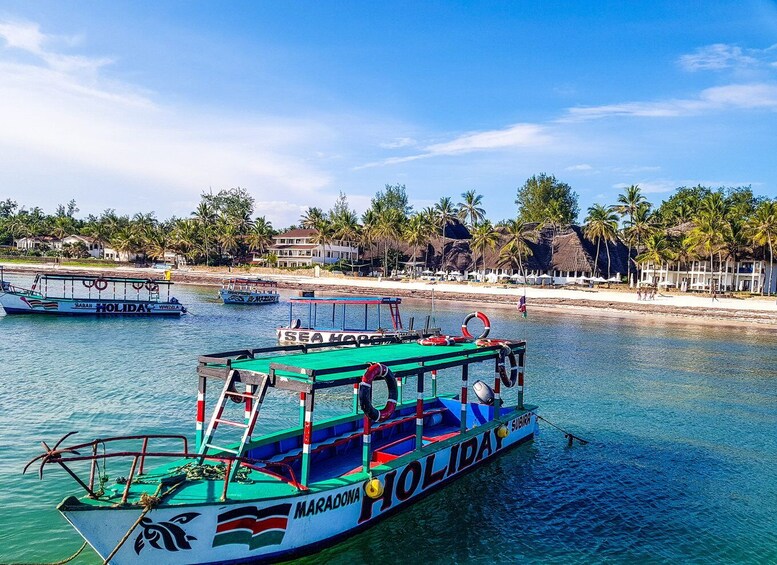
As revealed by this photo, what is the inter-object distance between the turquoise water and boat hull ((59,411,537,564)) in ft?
2.02

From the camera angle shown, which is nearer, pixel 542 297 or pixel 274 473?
pixel 274 473

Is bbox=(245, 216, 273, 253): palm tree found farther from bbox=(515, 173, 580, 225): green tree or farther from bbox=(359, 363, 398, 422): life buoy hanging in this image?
bbox=(359, 363, 398, 422): life buoy hanging

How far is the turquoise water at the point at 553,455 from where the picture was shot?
1169 centimetres

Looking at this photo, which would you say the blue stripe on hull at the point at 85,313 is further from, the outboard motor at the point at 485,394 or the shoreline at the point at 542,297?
the outboard motor at the point at 485,394

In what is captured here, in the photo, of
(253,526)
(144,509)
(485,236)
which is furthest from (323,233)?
(144,509)

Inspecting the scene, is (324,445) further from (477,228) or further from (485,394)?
(477,228)

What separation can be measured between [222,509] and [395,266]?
9553cm

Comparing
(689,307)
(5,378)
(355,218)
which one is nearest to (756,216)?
(689,307)

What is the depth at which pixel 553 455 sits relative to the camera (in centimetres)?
1723

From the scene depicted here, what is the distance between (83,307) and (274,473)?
1746 inches

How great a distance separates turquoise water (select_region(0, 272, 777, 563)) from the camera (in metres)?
11.7

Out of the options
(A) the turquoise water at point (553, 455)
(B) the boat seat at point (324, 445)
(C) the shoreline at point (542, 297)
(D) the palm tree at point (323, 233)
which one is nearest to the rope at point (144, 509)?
(A) the turquoise water at point (553, 455)

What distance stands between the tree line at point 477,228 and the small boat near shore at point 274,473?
70127 mm

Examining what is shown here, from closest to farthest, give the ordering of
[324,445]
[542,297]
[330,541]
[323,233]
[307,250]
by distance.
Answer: [330,541] → [324,445] → [542,297] → [323,233] → [307,250]
